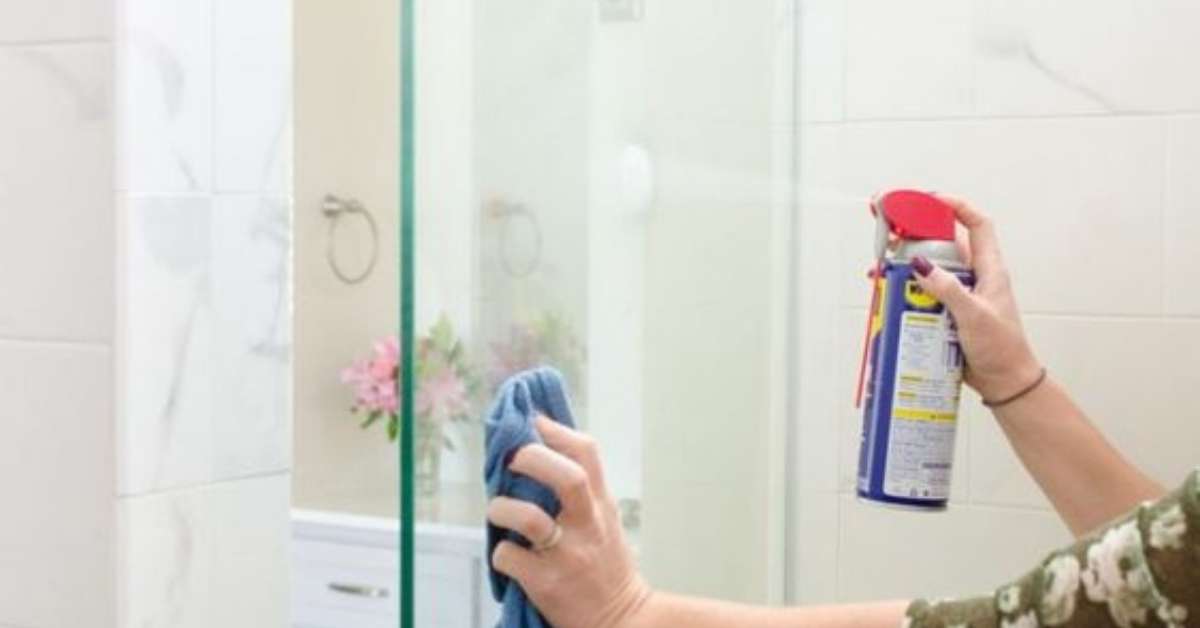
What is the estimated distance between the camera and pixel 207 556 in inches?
46.4

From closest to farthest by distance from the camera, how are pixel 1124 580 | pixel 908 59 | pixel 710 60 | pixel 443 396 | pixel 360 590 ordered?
1. pixel 1124 580
2. pixel 443 396
3. pixel 710 60
4. pixel 908 59
5. pixel 360 590

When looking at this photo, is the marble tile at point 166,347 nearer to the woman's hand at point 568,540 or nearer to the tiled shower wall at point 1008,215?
the woman's hand at point 568,540

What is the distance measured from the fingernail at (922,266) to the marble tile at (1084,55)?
340 millimetres

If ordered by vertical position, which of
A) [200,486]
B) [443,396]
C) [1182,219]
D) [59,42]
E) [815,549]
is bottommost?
[815,549]

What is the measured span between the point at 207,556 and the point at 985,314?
2.04 ft

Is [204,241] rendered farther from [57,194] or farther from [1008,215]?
[1008,215]

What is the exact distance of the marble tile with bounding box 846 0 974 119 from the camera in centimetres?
146

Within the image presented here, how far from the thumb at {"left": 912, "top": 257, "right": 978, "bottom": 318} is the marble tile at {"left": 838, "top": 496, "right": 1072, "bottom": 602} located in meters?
0.34

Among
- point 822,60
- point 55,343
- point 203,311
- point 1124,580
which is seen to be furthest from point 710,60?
point 1124,580

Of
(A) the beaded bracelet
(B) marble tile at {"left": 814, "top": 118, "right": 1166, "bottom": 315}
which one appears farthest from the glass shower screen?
(A) the beaded bracelet

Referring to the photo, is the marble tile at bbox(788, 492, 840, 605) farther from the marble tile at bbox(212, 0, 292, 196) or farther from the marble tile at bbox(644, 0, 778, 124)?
the marble tile at bbox(212, 0, 292, 196)

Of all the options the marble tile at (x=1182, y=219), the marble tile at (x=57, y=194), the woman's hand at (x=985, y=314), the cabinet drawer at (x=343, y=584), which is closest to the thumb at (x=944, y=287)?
the woman's hand at (x=985, y=314)

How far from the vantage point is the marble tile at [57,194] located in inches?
44.0

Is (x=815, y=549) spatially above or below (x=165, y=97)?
below
